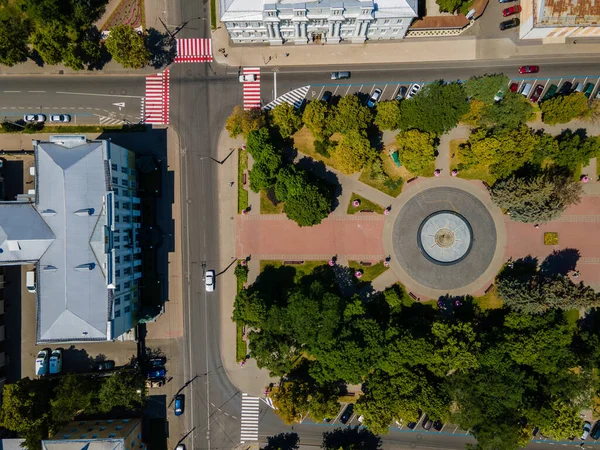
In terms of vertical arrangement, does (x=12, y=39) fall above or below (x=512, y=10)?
below

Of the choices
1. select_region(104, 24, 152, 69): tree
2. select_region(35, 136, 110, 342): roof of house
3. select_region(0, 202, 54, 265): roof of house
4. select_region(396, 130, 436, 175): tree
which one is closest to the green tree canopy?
select_region(396, 130, 436, 175): tree

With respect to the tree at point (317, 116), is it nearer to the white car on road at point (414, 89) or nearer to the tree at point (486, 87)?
the white car on road at point (414, 89)

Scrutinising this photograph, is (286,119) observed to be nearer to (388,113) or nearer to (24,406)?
(388,113)

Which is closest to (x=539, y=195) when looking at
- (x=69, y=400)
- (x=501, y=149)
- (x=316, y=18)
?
(x=501, y=149)

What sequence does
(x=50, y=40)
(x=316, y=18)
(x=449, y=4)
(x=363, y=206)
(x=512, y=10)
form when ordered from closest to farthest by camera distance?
(x=316, y=18) < (x=50, y=40) < (x=449, y=4) < (x=512, y=10) < (x=363, y=206)

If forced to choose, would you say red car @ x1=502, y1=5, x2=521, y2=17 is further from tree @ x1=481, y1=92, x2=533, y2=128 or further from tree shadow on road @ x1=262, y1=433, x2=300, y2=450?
tree shadow on road @ x1=262, y1=433, x2=300, y2=450

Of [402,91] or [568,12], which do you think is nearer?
[568,12]
